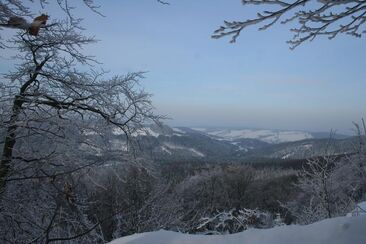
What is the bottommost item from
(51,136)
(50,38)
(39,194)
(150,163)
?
(39,194)

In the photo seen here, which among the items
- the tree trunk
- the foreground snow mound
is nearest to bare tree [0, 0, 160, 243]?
the tree trunk

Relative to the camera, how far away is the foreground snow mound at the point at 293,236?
242 cm

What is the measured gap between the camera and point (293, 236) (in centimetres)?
256

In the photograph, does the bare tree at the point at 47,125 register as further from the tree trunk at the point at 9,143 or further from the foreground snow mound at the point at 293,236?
the foreground snow mound at the point at 293,236

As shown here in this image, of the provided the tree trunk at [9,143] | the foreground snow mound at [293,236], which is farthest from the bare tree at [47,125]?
the foreground snow mound at [293,236]

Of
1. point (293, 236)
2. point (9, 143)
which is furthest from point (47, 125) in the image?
point (293, 236)

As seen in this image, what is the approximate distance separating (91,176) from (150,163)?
1.22m

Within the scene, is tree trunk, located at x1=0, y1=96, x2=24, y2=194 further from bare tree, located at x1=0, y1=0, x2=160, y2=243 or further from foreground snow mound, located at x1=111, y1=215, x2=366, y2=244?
foreground snow mound, located at x1=111, y1=215, x2=366, y2=244

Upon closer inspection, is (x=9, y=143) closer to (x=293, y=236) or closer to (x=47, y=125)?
(x=47, y=125)

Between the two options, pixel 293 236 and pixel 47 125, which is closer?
pixel 293 236

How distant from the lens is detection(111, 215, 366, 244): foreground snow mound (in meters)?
2.42

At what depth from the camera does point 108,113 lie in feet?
23.9

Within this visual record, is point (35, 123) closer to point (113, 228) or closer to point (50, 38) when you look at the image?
point (50, 38)

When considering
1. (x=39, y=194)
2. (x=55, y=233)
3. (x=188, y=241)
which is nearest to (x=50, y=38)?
(x=39, y=194)
